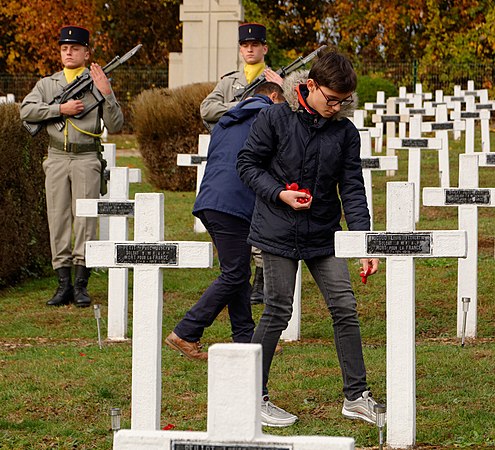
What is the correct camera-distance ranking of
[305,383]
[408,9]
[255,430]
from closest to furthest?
[255,430], [305,383], [408,9]

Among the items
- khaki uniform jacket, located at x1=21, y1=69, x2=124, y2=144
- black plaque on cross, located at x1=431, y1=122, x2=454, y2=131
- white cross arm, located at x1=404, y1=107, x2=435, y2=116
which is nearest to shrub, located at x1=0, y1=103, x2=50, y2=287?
khaki uniform jacket, located at x1=21, y1=69, x2=124, y2=144

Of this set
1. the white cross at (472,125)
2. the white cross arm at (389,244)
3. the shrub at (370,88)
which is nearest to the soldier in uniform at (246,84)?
the white cross arm at (389,244)

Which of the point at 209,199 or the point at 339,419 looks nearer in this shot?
the point at 339,419

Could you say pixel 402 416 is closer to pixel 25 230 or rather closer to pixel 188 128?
pixel 25 230

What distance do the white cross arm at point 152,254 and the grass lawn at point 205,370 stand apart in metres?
0.89

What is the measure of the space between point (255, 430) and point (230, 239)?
14.4 feet

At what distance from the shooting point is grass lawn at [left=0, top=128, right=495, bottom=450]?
6328mm

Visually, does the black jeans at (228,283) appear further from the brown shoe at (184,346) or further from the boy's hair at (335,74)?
the boy's hair at (335,74)

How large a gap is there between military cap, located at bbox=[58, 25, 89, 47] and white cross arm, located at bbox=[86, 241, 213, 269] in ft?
15.5

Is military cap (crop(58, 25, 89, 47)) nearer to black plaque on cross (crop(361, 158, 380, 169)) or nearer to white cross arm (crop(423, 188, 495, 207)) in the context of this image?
black plaque on cross (crop(361, 158, 380, 169))

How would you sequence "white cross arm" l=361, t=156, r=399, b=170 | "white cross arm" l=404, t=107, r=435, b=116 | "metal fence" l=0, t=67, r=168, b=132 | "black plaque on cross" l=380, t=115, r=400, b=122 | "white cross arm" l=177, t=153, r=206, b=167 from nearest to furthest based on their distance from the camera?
"white cross arm" l=361, t=156, r=399, b=170
"white cross arm" l=177, t=153, r=206, b=167
"black plaque on cross" l=380, t=115, r=400, b=122
"white cross arm" l=404, t=107, r=435, b=116
"metal fence" l=0, t=67, r=168, b=132

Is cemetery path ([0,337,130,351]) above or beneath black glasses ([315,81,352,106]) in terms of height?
beneath

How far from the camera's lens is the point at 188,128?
1905 centimetres

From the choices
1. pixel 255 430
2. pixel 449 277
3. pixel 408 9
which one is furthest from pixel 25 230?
pixel 408 9
